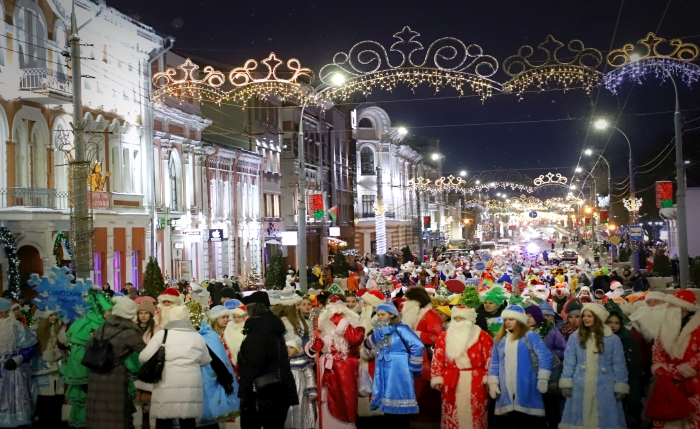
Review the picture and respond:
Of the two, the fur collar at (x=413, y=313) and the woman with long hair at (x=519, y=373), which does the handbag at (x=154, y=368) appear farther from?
the fur collar at (x=413, y=313)

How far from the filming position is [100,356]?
9672mm

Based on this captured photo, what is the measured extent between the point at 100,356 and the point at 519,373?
417 cm

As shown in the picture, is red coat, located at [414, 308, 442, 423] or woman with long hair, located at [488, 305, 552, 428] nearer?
woman with long hair, located at [488, 305, 552, 428]

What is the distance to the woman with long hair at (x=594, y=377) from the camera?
9789mm

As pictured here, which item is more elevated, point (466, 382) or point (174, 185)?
point (174, 185)

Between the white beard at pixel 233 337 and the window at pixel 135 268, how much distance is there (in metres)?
22.2

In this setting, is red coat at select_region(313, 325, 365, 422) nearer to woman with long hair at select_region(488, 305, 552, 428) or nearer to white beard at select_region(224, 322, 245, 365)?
white beard at select_region(224, 322, 245, 365)

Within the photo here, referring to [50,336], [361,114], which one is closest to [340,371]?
[50,336]

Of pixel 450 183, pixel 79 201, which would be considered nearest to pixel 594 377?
pixel 79 201

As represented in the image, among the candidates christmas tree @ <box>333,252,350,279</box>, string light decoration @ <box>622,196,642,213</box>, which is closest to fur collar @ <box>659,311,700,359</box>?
christmas tree @ <box>333,252,350,279</box>

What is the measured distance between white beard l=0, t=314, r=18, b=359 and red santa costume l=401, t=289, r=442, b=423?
4.72m

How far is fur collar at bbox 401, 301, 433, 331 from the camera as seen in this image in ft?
40.7

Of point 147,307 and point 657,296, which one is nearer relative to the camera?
point 657,296

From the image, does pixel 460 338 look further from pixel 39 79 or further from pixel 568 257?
pixel 568 257
